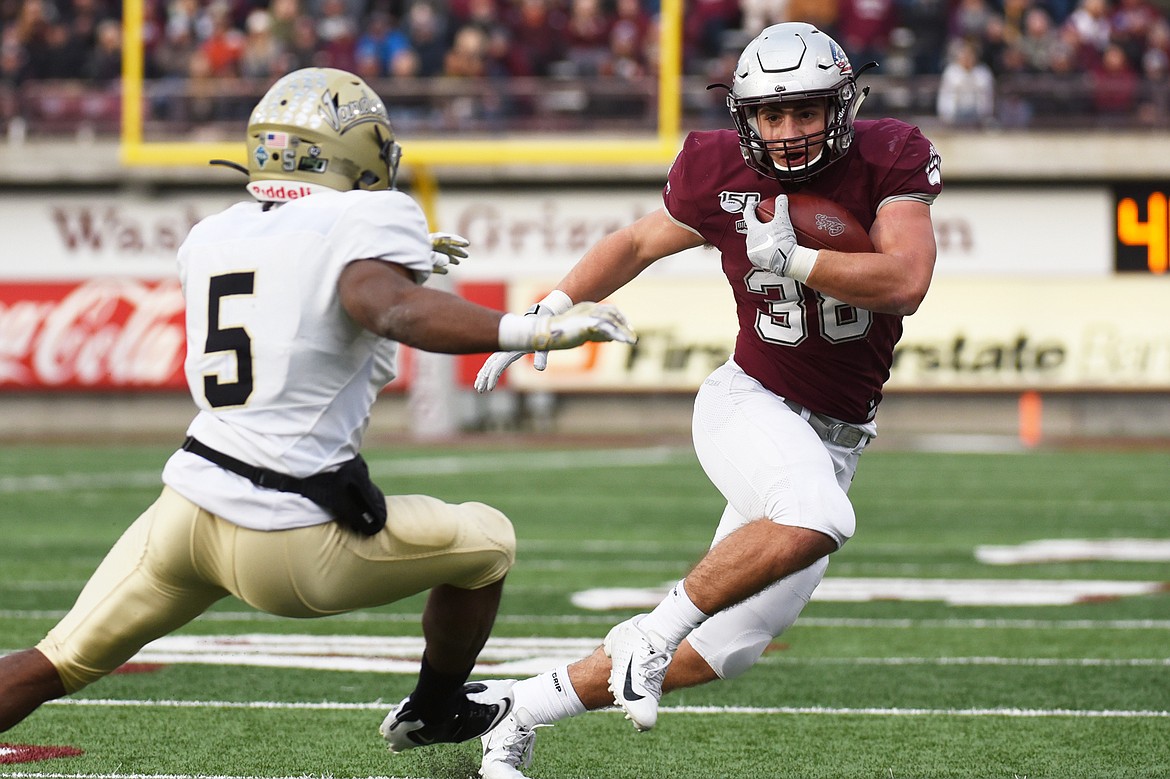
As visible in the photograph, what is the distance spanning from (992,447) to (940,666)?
446 inches

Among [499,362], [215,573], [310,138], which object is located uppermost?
[310,138]

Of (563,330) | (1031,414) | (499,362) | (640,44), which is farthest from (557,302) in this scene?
(1031,414)

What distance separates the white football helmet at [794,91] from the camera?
3779mm

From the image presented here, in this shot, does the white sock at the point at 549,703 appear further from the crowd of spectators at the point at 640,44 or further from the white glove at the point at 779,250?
the crowd of spectators at the point at 640,44

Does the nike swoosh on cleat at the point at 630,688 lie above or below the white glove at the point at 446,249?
below

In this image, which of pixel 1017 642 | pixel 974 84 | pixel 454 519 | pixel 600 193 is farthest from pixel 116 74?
pixel 454 519

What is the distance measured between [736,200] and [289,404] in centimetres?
124

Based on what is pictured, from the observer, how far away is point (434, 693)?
3656 mm

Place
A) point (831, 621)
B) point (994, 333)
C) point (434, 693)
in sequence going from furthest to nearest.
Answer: point (994, 333) → point (831, 621) → point (434, 693)

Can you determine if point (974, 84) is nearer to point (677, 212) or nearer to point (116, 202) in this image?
point (116, 202)

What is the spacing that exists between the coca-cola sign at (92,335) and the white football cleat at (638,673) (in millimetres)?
15905

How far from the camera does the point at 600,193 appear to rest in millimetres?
19344

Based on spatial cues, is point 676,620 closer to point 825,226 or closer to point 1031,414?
point 825,226

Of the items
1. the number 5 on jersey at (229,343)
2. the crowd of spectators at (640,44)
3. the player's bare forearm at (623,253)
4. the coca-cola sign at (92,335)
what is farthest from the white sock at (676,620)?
the coca-cola sign at (92,335)
